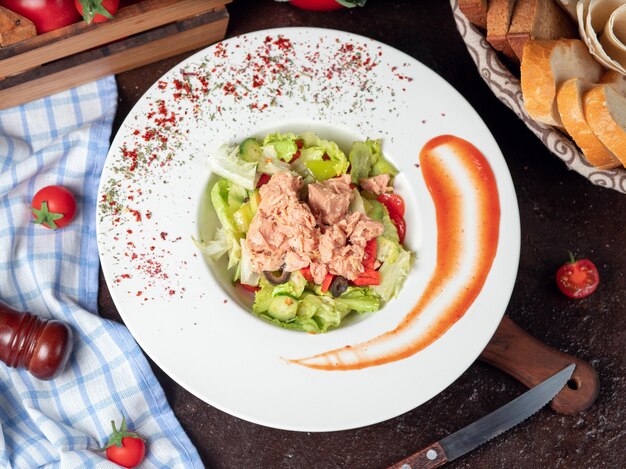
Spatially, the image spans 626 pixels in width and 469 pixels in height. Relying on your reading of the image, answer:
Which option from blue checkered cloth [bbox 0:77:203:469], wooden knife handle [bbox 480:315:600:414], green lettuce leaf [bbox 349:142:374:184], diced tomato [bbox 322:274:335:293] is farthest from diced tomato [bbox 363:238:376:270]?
blue checkered cloth [bbox 0:77:203:469]

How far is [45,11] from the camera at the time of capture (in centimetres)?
297

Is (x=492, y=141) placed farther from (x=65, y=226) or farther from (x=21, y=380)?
(x=21, y=380)

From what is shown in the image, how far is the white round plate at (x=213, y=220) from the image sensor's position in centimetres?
287

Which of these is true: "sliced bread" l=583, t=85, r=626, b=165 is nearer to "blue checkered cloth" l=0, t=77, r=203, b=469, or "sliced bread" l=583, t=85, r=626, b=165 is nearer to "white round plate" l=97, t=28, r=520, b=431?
"white round plate" l=97, t=28, r=520, b=431

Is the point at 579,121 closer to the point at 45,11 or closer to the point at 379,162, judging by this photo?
the point at 379,162

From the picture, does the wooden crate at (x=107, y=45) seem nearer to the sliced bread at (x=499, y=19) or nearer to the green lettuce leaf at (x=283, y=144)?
the green lettuce leaf at (x=283, y=144)

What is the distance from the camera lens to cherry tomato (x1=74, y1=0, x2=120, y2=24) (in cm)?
285

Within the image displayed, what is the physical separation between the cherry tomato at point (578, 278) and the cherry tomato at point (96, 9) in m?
2.17

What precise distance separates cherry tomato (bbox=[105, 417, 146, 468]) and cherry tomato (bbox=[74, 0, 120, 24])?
1618mm

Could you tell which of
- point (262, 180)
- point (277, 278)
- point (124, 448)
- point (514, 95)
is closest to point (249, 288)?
point (277, 278)

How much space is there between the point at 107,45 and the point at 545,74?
5.87 feet

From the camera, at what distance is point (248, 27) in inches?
139

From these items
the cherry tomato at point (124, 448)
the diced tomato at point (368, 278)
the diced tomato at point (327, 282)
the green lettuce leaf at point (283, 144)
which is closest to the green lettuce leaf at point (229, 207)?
the green lettuce leaf at point (283, 144)

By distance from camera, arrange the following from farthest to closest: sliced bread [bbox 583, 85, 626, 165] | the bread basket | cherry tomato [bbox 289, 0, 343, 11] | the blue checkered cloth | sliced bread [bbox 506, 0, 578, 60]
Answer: cherry tomato [bbox 289, 0, 343, 11]
the blue checkered cloth
the bread basket
sliced bread [bbox 506, 0, 578, 60]
sliced bread [bbox 583, 85, 626, 165]
